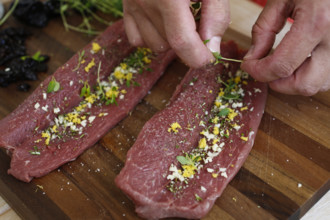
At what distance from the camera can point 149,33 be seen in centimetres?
267

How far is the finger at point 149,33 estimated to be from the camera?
265 centimetres

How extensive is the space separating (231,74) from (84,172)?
1352 mm

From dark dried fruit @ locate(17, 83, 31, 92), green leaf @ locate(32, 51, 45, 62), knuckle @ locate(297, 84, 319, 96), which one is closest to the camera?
knuckle @ locate(297, 84, 319, 96)

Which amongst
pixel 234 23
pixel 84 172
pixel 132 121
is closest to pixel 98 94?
pixel 132 121

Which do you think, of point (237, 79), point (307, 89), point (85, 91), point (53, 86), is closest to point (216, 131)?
point (237, 79)

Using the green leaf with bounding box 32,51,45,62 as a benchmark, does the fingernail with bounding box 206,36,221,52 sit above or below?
above

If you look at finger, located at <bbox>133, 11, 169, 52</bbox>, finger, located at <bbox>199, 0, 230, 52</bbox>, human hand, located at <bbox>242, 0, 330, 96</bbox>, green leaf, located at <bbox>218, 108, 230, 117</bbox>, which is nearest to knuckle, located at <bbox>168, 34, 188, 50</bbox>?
finger, located at <bbox>199, 0, 230, 52</bbox>

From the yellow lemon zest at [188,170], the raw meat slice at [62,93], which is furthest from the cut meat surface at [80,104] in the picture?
the yellow lemon zest at [188,170]

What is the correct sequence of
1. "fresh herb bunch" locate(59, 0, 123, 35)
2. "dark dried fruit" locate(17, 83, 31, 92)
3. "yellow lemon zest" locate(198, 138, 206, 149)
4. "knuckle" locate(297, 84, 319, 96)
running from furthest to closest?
"fresh herb bunch" locate(59, 0, 123, 35) < "dark dried fruit" locate(17, 83, 31, 92) < "yellow lemon zest" locate(198, 138, 206, 149) < "knuckle" locate(297, 84, 319, 96)

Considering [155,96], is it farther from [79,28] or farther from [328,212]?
[328,212]

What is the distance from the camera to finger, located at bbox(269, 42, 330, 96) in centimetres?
230

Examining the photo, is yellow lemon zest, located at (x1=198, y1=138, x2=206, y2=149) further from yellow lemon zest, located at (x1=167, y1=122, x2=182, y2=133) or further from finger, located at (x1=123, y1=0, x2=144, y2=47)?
finger, located at (x1=123, y1=0, x2=144, y2=47)

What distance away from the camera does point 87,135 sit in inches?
108

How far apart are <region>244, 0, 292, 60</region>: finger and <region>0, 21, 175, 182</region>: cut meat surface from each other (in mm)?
896
